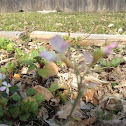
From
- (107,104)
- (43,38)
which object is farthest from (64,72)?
(43,38)

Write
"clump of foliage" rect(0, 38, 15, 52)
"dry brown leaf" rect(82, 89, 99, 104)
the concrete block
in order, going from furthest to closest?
the concrete block
"clump of foliage" rect(0, 38, 15, 52)
"dry brown leaf" rect(82, 89, 99, 104)

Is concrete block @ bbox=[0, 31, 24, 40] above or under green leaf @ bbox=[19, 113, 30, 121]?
above

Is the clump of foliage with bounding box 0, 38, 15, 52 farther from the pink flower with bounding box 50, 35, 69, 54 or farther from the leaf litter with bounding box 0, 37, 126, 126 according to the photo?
the pink flower with bounding box 50, 35, 69, 54

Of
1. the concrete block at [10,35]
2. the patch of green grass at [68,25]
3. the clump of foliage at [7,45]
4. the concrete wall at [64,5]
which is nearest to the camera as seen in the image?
the clump of foliage at [7,45]

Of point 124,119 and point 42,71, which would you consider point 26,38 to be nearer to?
point 42,71

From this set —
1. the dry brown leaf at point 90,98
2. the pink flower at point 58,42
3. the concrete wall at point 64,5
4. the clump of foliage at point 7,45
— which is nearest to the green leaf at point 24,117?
the dry brown leaf at point 90,98

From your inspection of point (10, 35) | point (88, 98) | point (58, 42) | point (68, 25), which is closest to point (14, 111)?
point (88, 98)

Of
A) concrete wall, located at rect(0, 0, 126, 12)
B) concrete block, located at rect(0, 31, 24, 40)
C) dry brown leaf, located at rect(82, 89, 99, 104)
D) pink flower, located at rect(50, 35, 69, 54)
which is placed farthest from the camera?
concrete wall, located at rect(0, 0, 126, 12)

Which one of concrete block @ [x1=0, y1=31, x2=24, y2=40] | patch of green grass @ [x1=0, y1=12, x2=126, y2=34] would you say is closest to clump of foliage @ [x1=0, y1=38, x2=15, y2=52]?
concrete block @ [x1=0, y1=31, x2=24, y2=40]

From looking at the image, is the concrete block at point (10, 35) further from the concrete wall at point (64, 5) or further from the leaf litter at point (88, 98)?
the concrete wall at point (64, 5)
